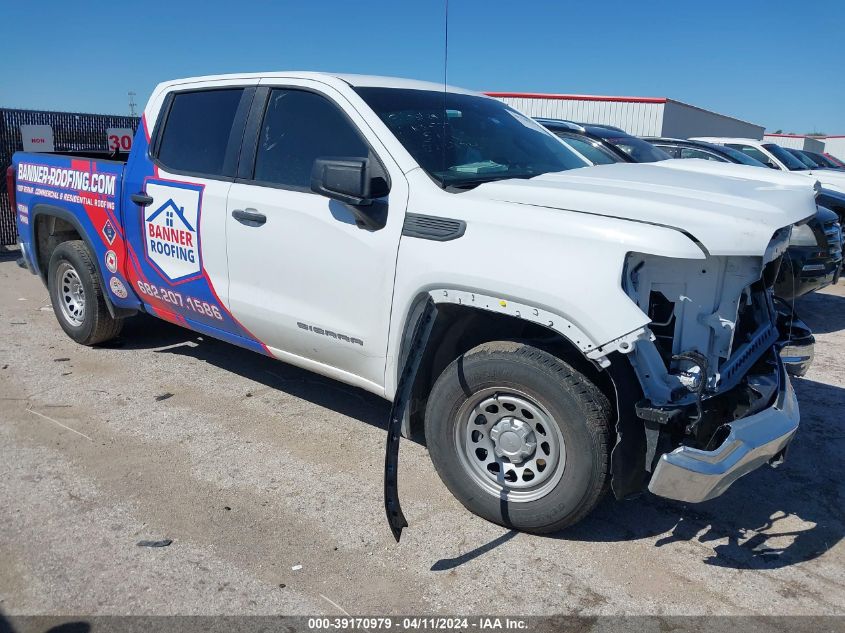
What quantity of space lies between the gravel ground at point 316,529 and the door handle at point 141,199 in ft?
4.25

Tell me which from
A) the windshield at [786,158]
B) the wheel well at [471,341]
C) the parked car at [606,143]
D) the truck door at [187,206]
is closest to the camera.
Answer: the wheel well at [471,341]

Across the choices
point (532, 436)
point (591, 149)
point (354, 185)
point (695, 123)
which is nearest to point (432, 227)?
point (354, 185)

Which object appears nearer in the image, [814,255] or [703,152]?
[814,255]

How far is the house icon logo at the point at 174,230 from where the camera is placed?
450 cm

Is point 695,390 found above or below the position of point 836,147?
below

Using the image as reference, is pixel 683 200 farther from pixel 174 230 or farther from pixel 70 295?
pixel 70 295

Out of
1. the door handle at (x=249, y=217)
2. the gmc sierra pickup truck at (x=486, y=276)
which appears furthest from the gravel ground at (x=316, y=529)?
the door handle at (x=249, y=217)

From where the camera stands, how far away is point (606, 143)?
8180mm

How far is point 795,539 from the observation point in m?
3.47

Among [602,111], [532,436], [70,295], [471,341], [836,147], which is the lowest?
[70,295]

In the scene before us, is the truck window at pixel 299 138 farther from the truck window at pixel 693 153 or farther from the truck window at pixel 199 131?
the truck window at pixel 693 153

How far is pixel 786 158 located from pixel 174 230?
38.5 ft

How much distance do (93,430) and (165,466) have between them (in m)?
0.74

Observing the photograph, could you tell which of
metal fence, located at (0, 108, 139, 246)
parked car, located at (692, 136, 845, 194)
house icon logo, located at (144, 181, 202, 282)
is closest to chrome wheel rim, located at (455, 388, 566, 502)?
house icon logo, located at (144, 181, 202, 282)
